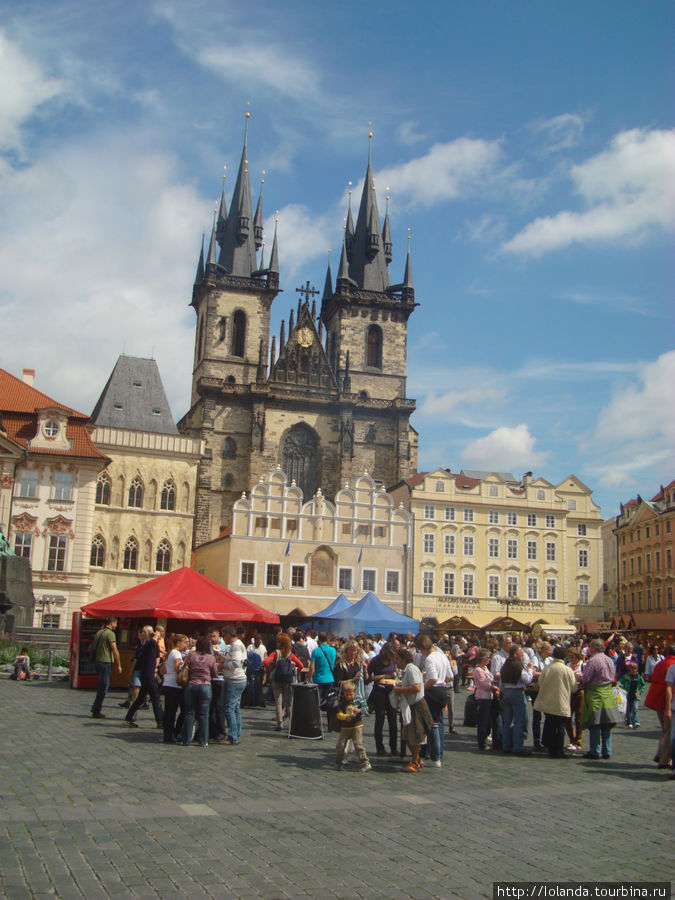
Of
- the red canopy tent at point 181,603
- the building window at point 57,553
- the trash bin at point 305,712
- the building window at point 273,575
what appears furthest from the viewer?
the building window at point 273,575

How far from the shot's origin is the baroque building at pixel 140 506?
50.4m

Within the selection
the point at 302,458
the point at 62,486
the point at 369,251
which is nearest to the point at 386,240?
the point at 369,251

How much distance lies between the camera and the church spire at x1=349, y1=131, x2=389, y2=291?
70812 millimetres

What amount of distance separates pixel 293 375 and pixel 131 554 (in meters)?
20.4

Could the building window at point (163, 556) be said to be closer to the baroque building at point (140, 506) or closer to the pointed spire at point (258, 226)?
the baroque building at point (140, 506)

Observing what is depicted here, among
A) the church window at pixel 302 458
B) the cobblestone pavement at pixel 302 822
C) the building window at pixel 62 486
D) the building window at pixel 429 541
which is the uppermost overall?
the church window at pixel 302 458

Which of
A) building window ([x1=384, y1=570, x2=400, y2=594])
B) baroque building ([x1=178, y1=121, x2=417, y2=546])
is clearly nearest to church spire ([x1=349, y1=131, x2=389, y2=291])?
baroque building ([x1=178, y1=121, x2=417, y2=546])

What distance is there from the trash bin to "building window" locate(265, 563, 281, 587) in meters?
33.1

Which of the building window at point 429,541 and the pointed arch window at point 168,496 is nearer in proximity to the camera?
the pointed arch window at point 168,496

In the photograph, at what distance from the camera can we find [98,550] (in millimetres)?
50531

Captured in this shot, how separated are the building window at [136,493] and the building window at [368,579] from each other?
43.9 feet

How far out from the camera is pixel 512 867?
6.22m

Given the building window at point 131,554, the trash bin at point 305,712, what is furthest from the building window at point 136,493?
the trash bin at point 305,712

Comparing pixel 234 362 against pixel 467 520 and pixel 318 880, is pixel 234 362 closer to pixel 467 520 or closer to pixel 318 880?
pixel 467 520
